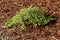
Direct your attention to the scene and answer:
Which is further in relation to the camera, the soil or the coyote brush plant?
the coyote brush plant

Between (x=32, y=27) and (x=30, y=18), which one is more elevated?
(x=30, y=18)

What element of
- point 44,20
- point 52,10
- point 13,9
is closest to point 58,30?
point 44,20

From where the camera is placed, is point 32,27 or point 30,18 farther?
point 30,18

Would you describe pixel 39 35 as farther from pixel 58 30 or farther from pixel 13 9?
pixel 13 9

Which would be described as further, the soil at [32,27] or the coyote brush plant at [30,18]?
the coyote brush plant at [30,18]
